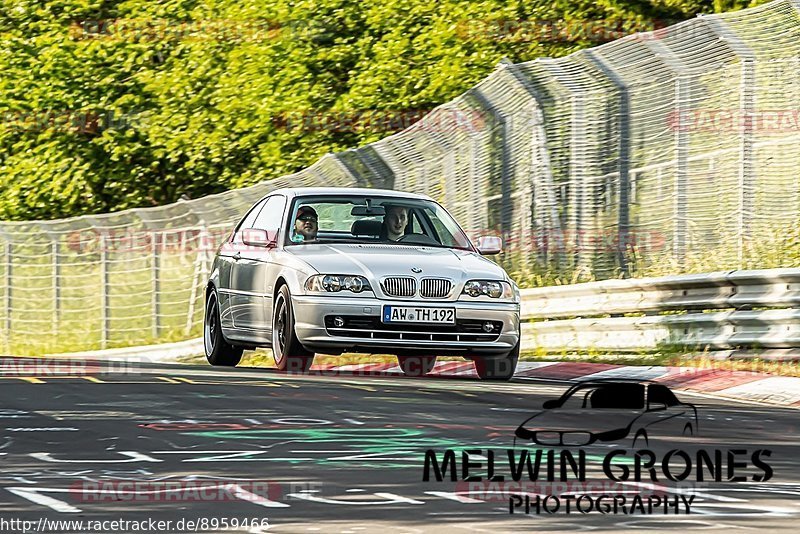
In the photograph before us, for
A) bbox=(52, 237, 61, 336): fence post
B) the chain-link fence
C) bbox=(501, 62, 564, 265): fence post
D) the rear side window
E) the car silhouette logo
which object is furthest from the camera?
bbox=(52, 237, 61, 336): fence post

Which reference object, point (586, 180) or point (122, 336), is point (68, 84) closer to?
point (122, 336)

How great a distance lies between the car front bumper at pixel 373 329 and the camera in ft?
48.8

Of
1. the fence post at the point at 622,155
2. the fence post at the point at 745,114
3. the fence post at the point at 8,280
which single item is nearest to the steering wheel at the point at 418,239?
the fence post at the point at 745,114

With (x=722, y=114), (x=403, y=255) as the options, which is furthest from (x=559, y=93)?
(x=403, y=255)

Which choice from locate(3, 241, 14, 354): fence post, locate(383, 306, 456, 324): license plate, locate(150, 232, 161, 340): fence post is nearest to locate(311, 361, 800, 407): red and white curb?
locate(383, 306, 456, 324): license plate

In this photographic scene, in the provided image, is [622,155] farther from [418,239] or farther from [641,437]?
[641,437]

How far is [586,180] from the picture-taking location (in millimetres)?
20984

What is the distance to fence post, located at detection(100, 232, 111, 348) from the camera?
29.8 meters

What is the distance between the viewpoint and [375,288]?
48.9ft

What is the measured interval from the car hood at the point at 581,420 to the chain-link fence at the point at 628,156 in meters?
6.45

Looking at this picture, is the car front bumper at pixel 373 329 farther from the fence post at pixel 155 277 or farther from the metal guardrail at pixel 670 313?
the fence post at pixel 155 277

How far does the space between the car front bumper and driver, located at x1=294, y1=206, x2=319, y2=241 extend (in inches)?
48.2

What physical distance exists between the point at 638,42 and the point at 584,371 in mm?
4328

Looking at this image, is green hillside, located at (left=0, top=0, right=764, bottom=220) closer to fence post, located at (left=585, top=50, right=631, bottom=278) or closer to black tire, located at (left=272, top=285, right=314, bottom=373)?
fence post, located at (left=585, top=50, right=631, bottom=278)
